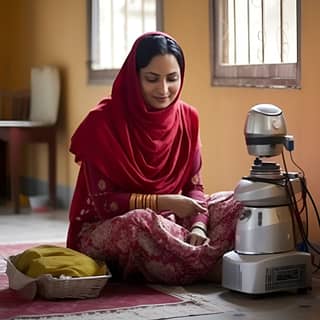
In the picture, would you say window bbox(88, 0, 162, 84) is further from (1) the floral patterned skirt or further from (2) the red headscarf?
(1) the floral patterned skirt

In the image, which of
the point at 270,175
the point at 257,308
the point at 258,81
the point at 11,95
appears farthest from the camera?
the point at 11,95

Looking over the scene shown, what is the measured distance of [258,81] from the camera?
3.73m

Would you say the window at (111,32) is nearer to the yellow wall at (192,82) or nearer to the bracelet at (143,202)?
the yellow wall at (192,82)

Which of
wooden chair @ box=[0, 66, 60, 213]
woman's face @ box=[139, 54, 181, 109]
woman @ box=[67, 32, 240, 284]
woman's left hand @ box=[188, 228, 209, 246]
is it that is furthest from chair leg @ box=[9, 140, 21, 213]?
woman's left hand @ box=[188, 228, 209, 246]

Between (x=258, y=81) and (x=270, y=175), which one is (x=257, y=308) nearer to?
(x=270, y=175)

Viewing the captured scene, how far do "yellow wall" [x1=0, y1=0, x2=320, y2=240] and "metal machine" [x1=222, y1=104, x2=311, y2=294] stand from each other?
52 cm

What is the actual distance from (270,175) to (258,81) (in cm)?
88

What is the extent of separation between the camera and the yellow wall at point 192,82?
3.44 m

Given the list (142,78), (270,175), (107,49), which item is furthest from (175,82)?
(107,49)

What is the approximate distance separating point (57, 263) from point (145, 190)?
49cm

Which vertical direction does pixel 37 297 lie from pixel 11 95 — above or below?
below

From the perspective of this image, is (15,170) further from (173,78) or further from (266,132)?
(266,132)

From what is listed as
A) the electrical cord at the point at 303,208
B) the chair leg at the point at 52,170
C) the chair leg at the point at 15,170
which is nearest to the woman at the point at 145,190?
the electrical cord at the point at 303,208

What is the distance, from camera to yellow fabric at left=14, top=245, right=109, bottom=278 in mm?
2840
